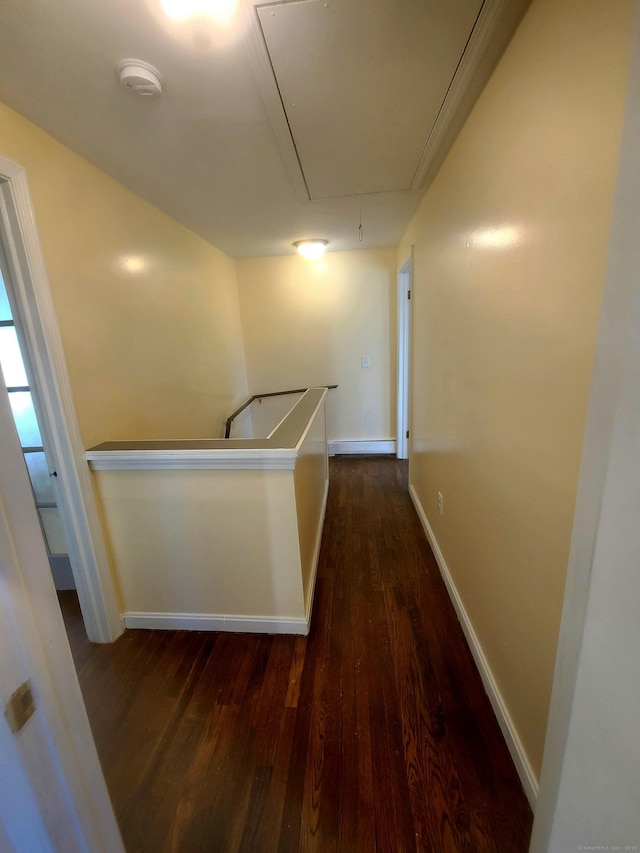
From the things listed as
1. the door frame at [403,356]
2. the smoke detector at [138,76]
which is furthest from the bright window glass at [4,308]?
the door frame at [403,356]

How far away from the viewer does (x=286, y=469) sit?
57.8 inches

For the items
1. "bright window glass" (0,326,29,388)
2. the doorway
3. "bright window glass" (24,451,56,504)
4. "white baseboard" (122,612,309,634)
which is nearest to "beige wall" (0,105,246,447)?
the doorway

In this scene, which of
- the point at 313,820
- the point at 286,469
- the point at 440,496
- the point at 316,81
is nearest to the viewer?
the point at 313,820

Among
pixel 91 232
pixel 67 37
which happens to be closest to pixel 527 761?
pixel 67 37

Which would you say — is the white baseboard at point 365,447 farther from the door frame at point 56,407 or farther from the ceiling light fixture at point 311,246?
the door frame at point 56,407

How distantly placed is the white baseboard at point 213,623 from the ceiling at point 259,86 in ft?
7.27

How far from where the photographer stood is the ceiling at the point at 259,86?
917mm

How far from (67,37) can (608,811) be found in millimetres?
2184

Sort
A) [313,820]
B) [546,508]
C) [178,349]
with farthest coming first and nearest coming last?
[178,349]
[313,820]
[546,508]

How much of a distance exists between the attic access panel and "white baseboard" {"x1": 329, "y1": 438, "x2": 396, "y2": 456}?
284cm

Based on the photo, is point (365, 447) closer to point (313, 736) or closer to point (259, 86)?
point (313, 736)

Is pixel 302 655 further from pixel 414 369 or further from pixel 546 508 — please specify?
pixel 414 369

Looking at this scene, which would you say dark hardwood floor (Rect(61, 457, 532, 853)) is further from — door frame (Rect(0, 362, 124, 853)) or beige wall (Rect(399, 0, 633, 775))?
door frame (Rect(0, 362, 124, 853))

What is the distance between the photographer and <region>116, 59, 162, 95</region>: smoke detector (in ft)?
3.41
